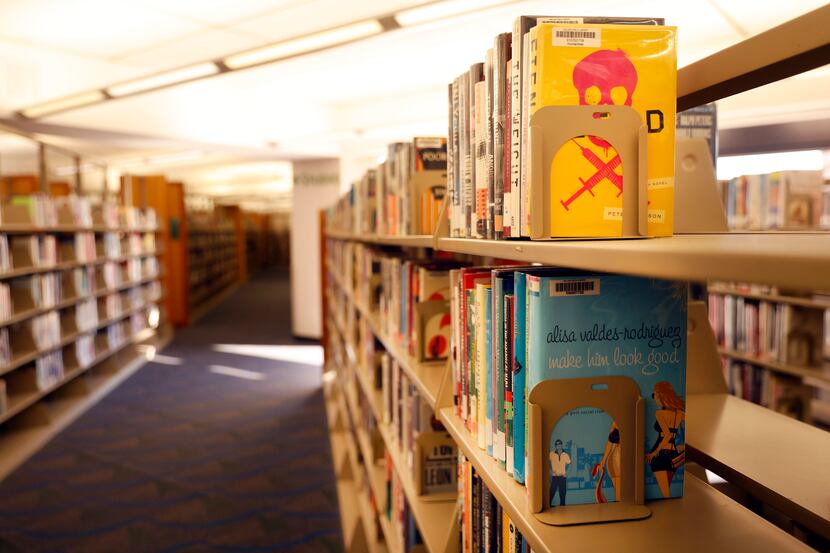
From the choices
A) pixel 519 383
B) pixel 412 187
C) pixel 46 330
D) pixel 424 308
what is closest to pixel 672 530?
pixel 519 383

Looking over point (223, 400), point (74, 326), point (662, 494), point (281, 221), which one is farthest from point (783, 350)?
point (281, 221)

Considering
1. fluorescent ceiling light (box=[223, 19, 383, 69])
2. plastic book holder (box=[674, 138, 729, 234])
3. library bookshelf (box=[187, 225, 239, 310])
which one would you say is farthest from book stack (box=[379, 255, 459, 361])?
library bookshelf (box=[187, 225, 239, 310])

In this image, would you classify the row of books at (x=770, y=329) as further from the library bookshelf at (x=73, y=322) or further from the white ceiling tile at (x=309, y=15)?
the library bookshelf at (x=73, y=322)

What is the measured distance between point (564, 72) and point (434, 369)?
1029 millimetres

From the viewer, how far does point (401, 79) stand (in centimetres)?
578

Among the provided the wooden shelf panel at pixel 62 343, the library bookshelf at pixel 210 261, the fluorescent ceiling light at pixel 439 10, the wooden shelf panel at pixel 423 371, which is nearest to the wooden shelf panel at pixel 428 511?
the wooden shelf panel at pixel 423 371

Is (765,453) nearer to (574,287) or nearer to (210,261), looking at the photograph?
(574,287)

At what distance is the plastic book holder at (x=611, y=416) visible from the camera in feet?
2.74

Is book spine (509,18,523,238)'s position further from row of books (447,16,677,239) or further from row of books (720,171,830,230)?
row of books (720,171,830,230)

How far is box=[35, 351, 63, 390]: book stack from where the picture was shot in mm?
4762

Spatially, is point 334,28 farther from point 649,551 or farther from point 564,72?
point 649,551

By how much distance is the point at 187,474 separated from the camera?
3857 mm

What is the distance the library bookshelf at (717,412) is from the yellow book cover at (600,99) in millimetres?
68

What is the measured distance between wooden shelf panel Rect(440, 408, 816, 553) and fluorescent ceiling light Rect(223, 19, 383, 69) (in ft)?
9.27
